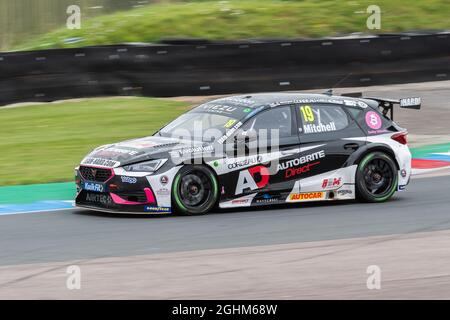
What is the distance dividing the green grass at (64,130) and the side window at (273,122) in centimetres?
379

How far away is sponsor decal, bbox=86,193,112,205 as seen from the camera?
11227 mm

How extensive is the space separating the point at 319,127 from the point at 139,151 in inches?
92.4

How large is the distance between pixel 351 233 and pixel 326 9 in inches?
699

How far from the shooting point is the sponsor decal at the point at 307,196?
12.0 metres

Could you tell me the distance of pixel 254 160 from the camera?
38.1 ft

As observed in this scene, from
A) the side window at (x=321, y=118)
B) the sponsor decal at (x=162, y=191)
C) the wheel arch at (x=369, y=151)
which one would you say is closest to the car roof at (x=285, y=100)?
the side window at (x=321, y=118)

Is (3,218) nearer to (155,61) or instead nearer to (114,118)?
(114,118)

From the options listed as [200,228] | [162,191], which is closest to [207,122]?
[162,191]

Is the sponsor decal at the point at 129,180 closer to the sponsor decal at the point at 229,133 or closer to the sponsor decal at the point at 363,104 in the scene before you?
the sponsor decal at the point at 229,133

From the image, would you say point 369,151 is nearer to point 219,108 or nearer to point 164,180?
point 219,108

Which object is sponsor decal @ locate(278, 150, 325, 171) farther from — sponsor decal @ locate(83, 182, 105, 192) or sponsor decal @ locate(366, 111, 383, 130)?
sponsor decal @ locate(83, 182, 105, 192)

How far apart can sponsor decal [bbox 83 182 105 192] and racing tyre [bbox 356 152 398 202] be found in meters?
3.26

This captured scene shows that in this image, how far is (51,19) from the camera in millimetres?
26641

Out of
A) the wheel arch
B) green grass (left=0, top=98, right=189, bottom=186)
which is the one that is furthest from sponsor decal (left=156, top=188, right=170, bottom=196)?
green grass (left=0, top=98, right=189, bottom=186)
